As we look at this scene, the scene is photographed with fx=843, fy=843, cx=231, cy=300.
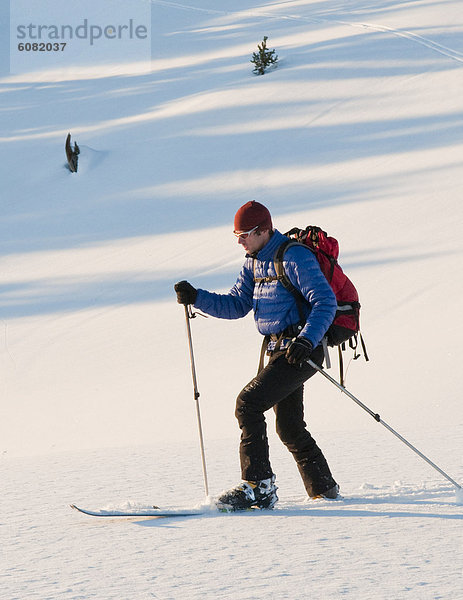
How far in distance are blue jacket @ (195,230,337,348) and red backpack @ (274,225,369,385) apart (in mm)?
34

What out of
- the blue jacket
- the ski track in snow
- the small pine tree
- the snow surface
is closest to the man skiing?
the blue jacket

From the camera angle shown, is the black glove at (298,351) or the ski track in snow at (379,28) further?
the ski track in snow at (379,28)

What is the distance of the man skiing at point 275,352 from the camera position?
3.80 metres

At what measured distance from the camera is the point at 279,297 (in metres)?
3.94

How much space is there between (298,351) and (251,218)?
69cm

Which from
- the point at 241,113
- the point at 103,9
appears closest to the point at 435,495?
the point at 241,113

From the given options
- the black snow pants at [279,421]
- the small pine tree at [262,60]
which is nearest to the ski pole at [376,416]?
the black snow pants at [279,421]

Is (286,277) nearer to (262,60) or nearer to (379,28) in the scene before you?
(262,60)

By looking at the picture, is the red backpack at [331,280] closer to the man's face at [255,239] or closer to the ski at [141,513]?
the man's face at [255,239]

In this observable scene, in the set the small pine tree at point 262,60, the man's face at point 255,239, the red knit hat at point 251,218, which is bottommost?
the man's face at point 255,239

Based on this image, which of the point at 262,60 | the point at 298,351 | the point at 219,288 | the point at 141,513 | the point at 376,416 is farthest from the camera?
the point at 262,60

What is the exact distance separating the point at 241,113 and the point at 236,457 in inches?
541

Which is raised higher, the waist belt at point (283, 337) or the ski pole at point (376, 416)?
the waist belt at point (283, 337)

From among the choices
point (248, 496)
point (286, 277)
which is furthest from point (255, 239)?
point (248, 496)
